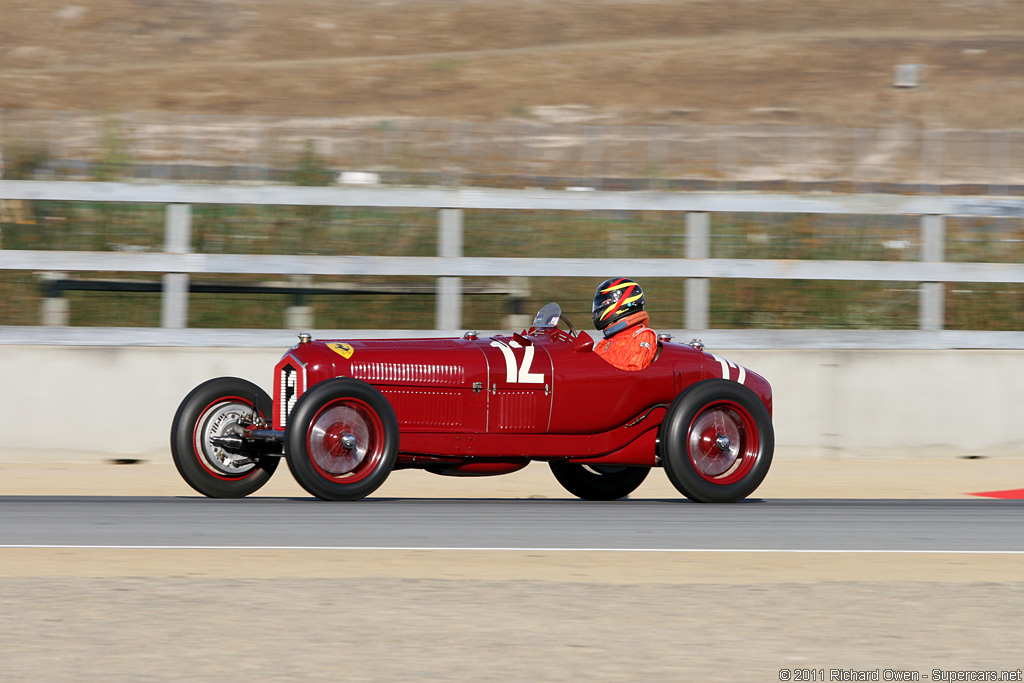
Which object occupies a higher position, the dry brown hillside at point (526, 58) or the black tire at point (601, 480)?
the dry brown hillside at point (526, 58)

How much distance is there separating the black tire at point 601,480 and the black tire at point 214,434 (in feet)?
6.92

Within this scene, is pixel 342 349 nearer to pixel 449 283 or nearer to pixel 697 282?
pixel 449 283

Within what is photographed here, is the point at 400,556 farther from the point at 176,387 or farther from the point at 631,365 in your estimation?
the point at 176,387

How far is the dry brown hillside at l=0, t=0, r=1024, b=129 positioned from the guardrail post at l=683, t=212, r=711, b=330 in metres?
37.2

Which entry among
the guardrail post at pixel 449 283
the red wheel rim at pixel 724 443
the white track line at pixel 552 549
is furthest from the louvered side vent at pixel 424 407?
the guardrail post at pixel 449 283

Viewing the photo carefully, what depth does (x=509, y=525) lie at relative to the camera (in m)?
8.26

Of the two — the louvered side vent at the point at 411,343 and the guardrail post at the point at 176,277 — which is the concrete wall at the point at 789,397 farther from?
the louvered side vent at the point at 411,343

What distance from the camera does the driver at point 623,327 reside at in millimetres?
9648

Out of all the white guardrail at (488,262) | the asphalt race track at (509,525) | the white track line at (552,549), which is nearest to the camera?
the white track line at (552,549)

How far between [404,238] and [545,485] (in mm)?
4909

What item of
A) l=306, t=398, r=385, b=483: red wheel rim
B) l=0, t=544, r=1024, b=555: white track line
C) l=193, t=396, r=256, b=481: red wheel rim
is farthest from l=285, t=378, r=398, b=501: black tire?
l=0, t=544, r=1024, b=555: white track line

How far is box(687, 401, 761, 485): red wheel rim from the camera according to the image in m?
9.45

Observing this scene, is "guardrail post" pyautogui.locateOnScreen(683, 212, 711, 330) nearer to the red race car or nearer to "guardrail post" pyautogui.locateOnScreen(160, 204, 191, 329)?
the red race car

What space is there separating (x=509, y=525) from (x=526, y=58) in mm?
55111
